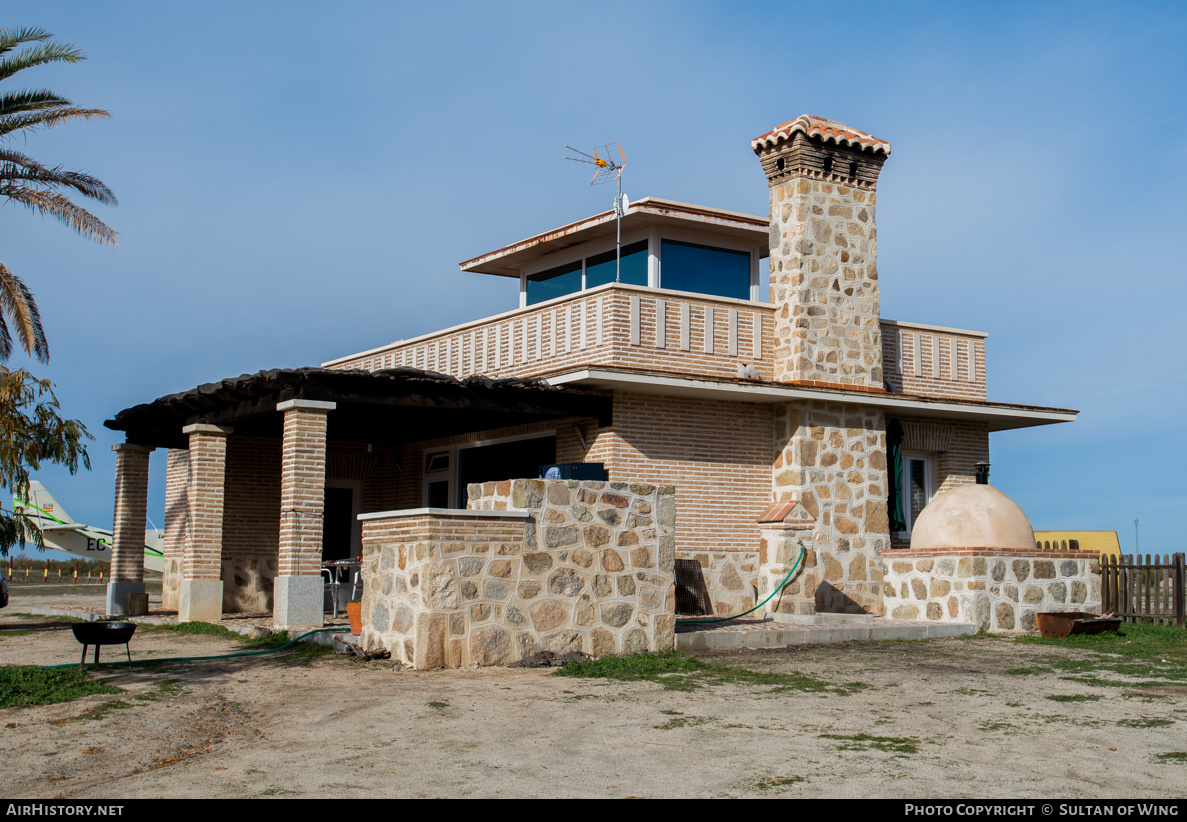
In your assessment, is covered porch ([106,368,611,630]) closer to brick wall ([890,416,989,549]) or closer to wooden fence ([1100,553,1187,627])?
brick wall ([890,416,989,549])

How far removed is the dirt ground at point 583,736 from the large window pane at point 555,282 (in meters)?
10.5

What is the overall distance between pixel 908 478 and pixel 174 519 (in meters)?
14.0

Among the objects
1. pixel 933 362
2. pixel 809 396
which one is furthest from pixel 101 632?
pixel 933 362

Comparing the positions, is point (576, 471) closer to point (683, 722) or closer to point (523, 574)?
point (523, 574)

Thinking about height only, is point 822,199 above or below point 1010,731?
above

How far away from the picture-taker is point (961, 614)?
1535 centimetres

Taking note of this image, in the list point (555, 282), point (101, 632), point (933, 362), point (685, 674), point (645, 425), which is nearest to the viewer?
point (101, 632)

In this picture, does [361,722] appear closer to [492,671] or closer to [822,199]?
[492,671]

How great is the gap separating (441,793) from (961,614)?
37.2ft

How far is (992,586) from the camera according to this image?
15352 millimetres

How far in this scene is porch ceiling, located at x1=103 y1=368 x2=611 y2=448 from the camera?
1453cm

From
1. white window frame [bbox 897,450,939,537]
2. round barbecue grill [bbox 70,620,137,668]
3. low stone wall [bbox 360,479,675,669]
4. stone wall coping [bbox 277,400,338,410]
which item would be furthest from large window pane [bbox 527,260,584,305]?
round barbecue grill [bbox 70,620,137,668]

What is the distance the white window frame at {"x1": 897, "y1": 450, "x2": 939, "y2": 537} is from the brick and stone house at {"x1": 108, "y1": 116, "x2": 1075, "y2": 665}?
0.06 meters
